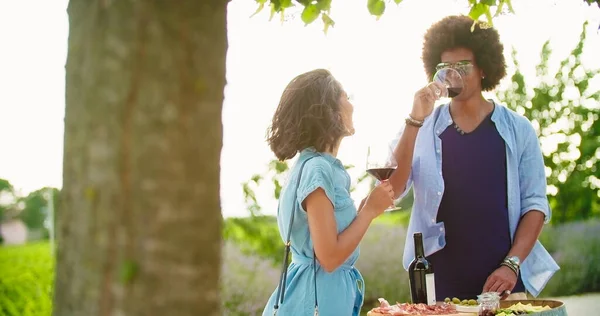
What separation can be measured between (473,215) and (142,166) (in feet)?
8.16

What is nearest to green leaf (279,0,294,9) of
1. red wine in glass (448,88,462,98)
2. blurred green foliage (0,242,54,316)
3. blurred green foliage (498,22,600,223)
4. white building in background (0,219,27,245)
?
red wine in glass (448,88,462,98)

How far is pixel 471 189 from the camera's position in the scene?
12.7 ft

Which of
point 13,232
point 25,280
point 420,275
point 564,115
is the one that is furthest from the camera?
point 564,115

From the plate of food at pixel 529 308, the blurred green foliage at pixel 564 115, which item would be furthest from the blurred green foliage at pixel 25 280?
the blurred green foliage at pixel 564 115

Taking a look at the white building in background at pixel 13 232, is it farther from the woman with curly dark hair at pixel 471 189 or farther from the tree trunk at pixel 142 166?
the tree trunk at pixel 142 166

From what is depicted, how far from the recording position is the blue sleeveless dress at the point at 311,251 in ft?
10.2

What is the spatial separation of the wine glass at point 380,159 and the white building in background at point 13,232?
4247 millimetres

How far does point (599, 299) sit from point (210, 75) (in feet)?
33.2

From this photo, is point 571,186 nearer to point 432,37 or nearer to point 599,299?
point 599,299

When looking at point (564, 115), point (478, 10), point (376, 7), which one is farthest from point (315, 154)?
point (564, 115)

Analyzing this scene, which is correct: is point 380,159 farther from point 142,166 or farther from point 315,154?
point 142,166

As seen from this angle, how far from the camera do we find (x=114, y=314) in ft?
5.35

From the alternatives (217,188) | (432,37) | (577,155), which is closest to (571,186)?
(577,155)

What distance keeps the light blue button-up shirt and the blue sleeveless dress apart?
733 millimetres
